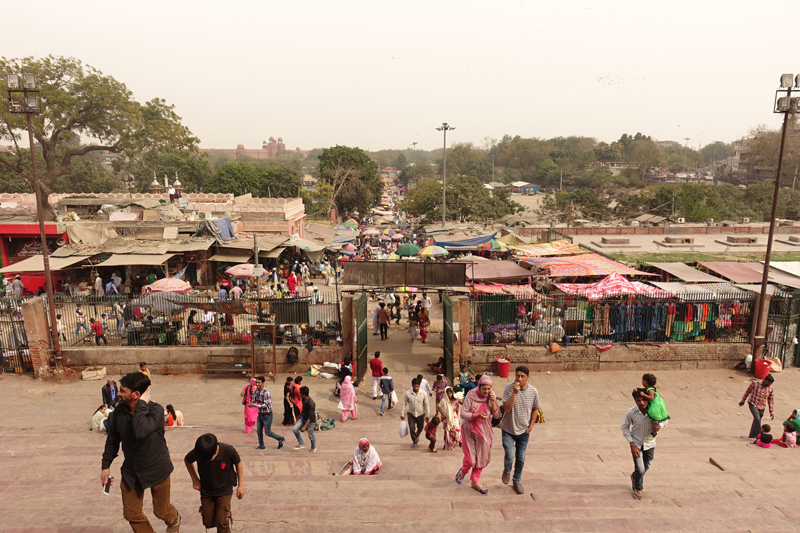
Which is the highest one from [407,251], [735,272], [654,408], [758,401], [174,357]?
[654,408]

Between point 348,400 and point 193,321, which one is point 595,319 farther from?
point 193,321

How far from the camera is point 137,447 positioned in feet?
12.8

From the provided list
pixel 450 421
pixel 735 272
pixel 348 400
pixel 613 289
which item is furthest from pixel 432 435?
pixel 735 272

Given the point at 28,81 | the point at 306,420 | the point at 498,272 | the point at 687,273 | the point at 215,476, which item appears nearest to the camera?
the point at 215,476

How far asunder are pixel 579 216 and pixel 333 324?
4191cm

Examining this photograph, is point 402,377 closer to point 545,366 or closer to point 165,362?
point 545,366

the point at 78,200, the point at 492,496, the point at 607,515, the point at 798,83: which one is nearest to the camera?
the point at 607,515

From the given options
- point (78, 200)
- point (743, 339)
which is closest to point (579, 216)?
point (743, 339)

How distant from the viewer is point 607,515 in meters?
4.91

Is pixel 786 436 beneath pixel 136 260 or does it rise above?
beneath

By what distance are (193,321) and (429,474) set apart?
824 cm

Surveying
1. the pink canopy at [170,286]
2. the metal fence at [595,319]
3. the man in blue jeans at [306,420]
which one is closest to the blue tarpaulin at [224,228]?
the pink canopy at [170,286]

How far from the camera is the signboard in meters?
12.0

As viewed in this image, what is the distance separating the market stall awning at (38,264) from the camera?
19047 millimetres
